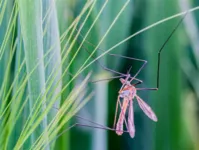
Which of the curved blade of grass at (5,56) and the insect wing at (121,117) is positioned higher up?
the curved blade of grass at (5,56)

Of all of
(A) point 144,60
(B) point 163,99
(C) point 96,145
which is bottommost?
(C) point 96,145

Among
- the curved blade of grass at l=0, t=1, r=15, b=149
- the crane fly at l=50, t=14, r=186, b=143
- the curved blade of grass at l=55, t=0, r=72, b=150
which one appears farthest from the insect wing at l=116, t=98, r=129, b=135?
the curved blade of grass at l=0, t=1, r=15, b=149

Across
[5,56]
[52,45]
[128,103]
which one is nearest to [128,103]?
[128,103]

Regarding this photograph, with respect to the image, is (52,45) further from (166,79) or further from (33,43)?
(166,79)

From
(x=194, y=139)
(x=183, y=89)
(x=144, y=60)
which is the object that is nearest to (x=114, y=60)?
(x=144, y=60)

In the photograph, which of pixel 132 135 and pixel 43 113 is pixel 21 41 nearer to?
pixel 43 113

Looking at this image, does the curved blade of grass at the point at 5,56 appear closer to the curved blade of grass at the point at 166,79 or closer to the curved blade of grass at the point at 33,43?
the curved blade of grass at the point at 33,43

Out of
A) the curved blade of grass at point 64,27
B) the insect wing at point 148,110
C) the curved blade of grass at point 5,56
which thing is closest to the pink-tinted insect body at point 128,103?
the insect wing at point 148,110

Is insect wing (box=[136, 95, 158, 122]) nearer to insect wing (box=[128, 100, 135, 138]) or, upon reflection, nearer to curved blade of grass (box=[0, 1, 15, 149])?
insect wing (box=[128, 100, 135, 138])
